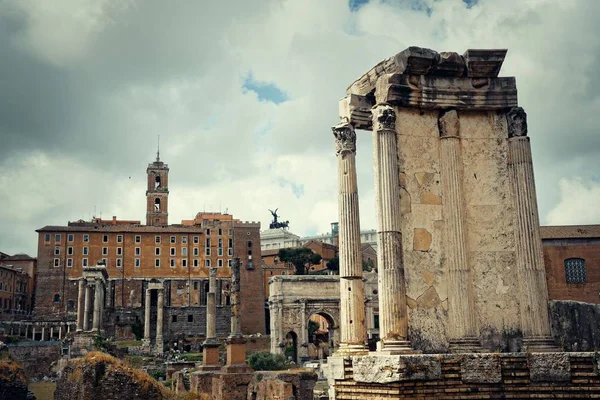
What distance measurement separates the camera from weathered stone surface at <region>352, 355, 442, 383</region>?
7.83m

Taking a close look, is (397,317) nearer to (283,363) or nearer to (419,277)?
(419,277)

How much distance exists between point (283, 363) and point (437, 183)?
3915 centimetres

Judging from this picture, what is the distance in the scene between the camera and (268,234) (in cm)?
13275

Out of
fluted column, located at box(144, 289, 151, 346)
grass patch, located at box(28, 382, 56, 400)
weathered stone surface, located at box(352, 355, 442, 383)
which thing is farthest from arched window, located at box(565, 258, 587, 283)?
fluted column, located at box(144, 289, 151, 346)

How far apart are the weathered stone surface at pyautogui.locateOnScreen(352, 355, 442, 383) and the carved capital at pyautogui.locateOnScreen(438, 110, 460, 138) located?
133 inches

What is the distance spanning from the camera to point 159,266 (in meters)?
85.4

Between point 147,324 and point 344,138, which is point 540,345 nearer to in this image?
point 344,138

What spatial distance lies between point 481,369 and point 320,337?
211 ft

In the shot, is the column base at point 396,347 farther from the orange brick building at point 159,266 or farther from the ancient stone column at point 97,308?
the orange brick building at point 159,266

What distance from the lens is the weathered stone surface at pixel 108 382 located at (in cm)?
2266

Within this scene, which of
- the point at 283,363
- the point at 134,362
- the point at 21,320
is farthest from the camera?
the point at 21,320

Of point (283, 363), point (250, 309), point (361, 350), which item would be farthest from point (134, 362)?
point (361, 350)

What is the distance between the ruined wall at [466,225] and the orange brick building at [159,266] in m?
73.0

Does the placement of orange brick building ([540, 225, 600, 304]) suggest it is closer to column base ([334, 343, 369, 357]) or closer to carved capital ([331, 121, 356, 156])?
carved capital ([331, 121, 356, 156])
